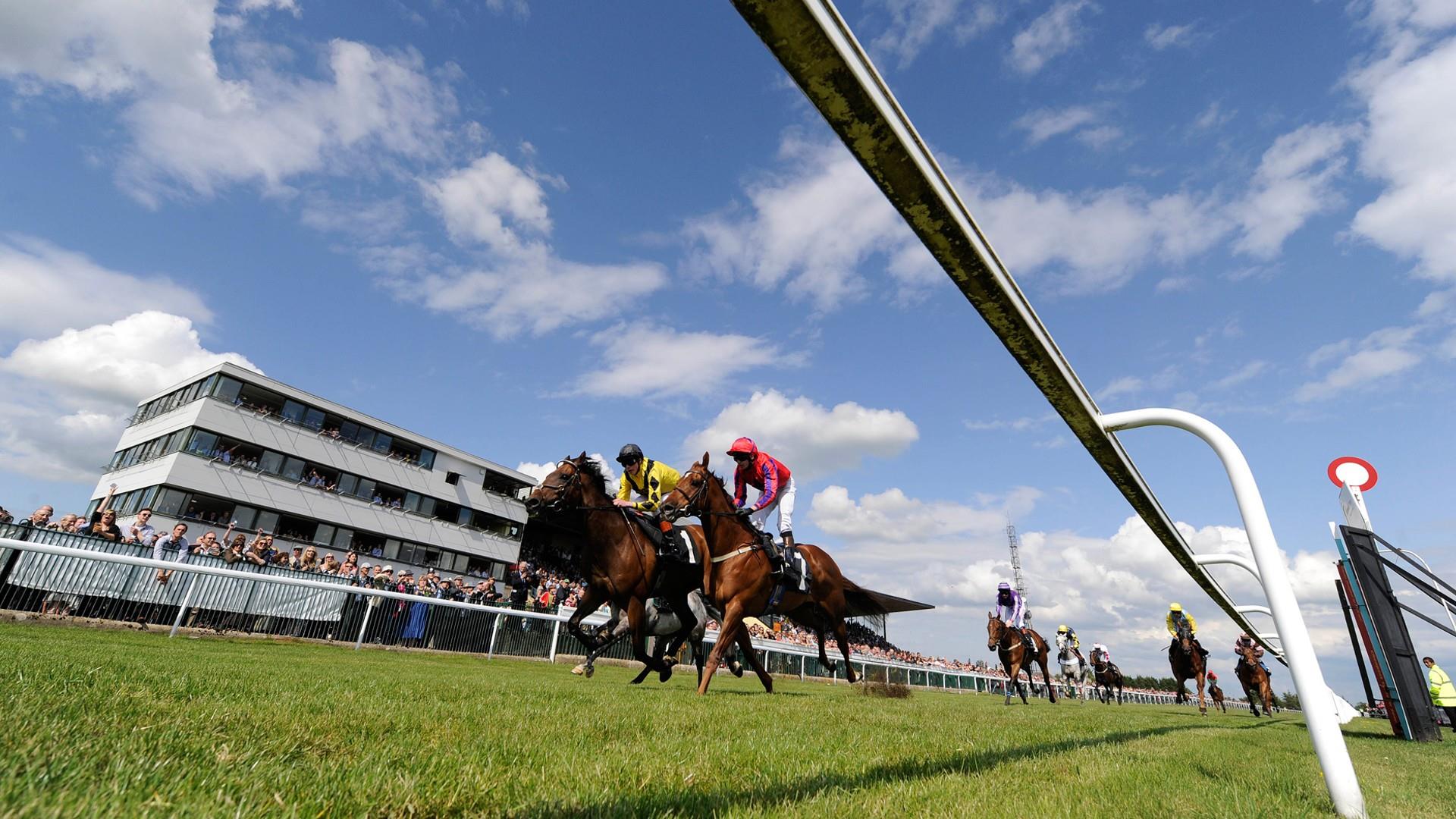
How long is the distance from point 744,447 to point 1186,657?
15888 mm

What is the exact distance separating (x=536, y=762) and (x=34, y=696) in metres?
2.12

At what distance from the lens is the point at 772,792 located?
241 centimetres

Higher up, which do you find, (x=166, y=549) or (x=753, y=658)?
(x=166, y=549)

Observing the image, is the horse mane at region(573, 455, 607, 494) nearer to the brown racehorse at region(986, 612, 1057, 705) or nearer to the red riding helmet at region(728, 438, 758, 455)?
the red riding helmet at region(728, 438, 758, 455)

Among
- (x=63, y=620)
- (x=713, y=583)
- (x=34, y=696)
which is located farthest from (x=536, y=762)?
(x=63, y=620)

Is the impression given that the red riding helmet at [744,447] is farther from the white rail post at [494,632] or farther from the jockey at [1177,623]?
the jockey at [1177,623]

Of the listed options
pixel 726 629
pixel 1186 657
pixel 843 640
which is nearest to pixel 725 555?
pixel 726 629

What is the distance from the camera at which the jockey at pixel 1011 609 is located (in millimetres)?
15812

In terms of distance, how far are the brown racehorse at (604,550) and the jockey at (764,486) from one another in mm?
1121

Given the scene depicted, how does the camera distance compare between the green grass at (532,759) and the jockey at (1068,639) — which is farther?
the jockey at (1068,639)

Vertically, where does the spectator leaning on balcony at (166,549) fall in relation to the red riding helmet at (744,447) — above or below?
below

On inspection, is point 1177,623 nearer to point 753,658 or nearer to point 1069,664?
point 1069,664

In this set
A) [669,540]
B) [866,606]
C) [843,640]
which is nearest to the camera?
[669,540]

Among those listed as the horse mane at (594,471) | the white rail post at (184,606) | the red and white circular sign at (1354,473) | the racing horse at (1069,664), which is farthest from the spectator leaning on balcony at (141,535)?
the racing horse at (1069,664)
